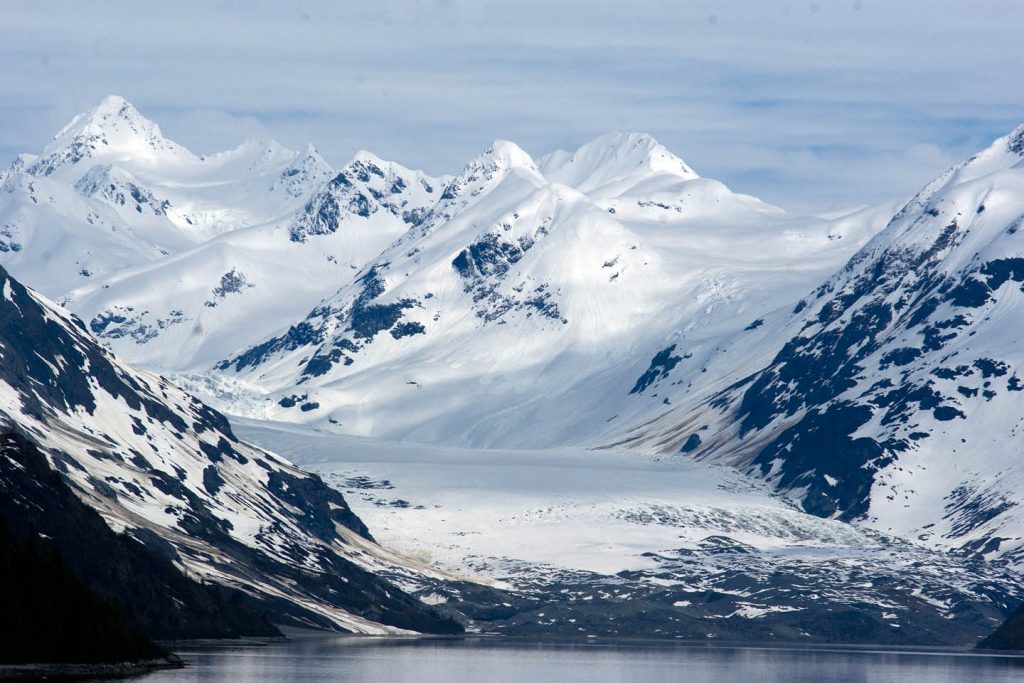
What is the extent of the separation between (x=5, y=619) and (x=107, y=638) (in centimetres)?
1301

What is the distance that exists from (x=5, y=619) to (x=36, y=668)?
471 centimetres

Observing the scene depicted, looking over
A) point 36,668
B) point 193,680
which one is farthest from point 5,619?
point 193,680

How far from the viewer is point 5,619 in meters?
188

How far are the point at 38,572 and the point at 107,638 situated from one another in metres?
10.4

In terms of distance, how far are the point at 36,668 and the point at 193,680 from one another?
16.2m

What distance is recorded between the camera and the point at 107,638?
199125 mm

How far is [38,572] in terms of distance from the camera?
19188cm

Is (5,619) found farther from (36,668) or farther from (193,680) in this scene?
(193,680)

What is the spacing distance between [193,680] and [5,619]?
18.2 metres

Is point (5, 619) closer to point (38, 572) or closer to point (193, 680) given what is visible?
point (38, 572)

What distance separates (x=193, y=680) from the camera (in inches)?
7820

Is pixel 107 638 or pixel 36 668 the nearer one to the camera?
pixel 36 668
